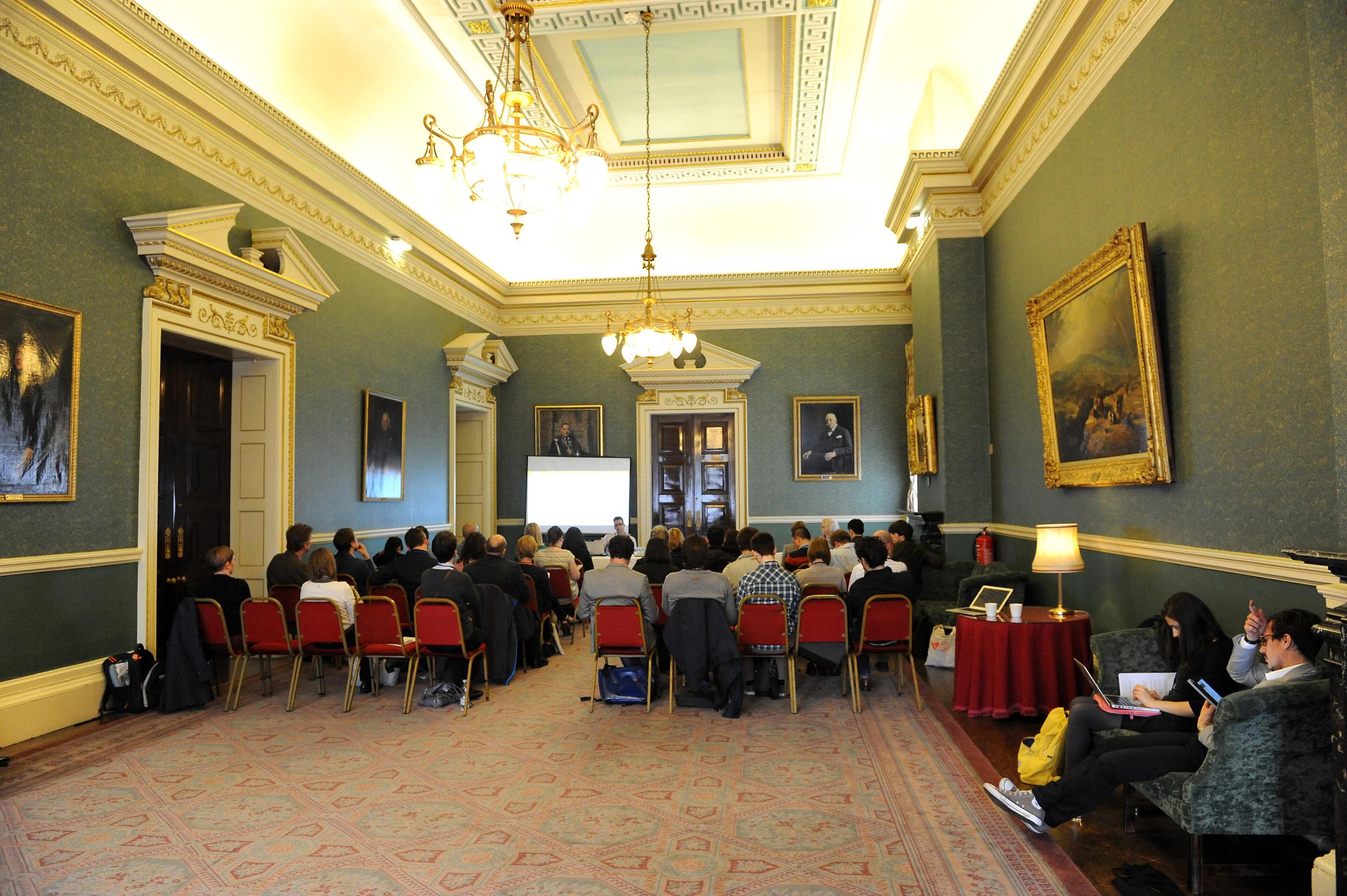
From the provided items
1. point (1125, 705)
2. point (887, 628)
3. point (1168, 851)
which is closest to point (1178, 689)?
point (1125, 705)

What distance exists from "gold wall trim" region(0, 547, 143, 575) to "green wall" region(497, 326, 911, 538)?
7.08 meters

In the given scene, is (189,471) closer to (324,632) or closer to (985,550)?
(324,632)

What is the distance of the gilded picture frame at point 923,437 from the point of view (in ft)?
30.2

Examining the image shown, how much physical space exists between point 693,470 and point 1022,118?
23.1 feet

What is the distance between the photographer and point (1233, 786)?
2.95 meters

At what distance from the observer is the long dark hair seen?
3.61m

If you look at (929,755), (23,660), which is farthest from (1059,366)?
(23,660)

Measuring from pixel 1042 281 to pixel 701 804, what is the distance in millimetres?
5024

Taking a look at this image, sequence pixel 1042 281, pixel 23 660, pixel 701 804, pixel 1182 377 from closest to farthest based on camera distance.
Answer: pixel 701 804
pixel 1182 377
pixel 23 660
pixel 1042 281

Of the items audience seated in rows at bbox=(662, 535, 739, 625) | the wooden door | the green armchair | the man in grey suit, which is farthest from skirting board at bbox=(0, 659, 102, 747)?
the green armchair

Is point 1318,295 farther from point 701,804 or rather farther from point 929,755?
point 701,804

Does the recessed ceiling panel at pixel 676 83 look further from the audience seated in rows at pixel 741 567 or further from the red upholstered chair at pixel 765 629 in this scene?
the red upholstered chair at pixel 765 629

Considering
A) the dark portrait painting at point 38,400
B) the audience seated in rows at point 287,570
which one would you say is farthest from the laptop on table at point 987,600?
the dark portrait painting at point 38,400

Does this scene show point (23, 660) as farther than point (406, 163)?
No
